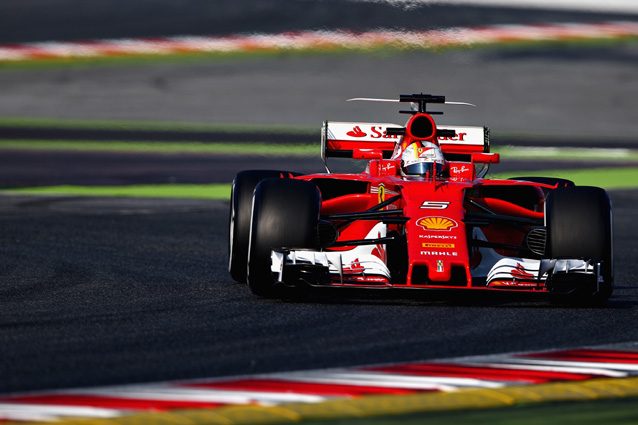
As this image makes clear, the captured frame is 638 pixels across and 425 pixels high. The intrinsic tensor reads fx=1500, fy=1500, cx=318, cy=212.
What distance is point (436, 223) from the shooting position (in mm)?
8797

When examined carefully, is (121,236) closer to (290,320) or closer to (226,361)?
(290,320)

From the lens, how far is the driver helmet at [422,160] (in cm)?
982

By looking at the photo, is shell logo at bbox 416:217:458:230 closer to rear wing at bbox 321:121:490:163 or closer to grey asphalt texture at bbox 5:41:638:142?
rear wing at bbox 321:121:490:163

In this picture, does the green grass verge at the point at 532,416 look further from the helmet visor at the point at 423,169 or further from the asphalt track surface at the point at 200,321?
the helmet visor at the point at 423,169

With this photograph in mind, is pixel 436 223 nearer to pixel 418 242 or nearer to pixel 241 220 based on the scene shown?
pixel 418 242

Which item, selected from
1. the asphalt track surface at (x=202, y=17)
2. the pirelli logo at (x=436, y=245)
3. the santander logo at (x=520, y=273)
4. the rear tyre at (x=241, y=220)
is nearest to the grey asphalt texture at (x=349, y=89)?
the asphalt track surface at (x=202, y=17)

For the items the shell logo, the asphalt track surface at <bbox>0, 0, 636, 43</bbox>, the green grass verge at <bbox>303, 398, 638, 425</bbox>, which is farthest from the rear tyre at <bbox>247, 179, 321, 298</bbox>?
the asphalt track surface at <bbox>0, 0, 636, 43</bbox>

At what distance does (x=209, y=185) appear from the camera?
17.4m

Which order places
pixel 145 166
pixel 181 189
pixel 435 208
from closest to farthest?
pixel 435 208, pixel 181 189, pixel 145 166

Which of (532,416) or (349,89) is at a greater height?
(532,416)

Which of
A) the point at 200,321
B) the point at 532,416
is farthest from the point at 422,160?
the point at 532,416

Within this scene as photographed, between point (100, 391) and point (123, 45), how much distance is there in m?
22.6

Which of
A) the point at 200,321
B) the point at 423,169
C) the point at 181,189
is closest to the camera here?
the point at 200,321

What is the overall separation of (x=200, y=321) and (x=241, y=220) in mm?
1703
